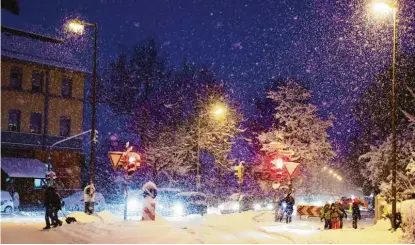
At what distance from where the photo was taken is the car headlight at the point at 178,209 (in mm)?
38606

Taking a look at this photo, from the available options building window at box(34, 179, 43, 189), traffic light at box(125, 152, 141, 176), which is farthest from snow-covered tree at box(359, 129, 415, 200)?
building window at box(34, 179, 43, 189)

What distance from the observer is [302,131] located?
57.9m

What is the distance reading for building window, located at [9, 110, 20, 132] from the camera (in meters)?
46.7

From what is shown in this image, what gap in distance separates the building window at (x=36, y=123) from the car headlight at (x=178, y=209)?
1526 centimetres

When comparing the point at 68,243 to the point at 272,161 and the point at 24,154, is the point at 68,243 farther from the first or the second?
the point at 24,154

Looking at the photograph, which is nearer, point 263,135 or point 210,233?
point 210,233

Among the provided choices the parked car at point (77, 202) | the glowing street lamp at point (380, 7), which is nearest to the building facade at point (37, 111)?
the parked car at point (77, 202)

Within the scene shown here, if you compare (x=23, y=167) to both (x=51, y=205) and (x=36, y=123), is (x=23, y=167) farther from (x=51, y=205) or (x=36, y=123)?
(x=51, y=205)

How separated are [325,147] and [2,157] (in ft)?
94.6

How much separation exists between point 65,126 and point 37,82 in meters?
4.35

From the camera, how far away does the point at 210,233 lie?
19656mm

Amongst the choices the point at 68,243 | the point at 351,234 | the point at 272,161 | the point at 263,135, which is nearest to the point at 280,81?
the point at 263,135

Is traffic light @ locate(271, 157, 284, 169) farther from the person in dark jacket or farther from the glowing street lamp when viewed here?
the person in dark jacket

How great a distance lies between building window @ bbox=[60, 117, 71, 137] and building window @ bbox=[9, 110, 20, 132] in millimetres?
3873
